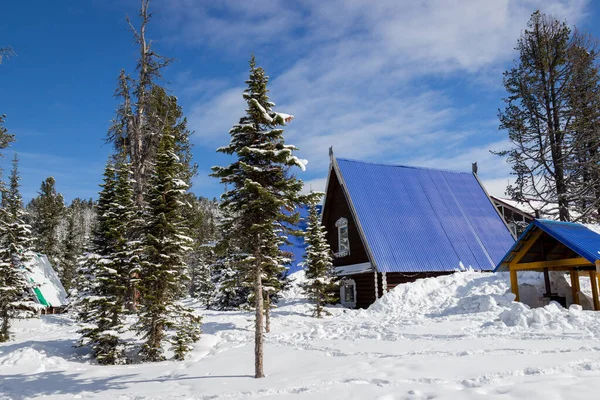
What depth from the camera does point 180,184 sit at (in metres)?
15.6

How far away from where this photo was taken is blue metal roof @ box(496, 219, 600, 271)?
15344 mm

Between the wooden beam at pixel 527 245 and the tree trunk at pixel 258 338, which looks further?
the wooden beam at pixel 527 245

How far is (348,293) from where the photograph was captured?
89.5 ft

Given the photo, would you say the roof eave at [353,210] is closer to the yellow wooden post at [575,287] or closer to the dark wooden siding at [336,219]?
the dark wooden siding at [336,219]

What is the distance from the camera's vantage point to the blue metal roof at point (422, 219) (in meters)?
25.4

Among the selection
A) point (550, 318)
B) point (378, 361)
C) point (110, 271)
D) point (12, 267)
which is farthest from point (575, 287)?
point (12, 267)

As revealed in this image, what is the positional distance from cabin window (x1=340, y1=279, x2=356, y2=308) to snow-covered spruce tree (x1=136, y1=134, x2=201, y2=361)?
41.7ft

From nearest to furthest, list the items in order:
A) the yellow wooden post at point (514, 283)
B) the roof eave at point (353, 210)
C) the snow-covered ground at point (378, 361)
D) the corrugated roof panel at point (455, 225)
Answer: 1. the snow-covered ground at point (378, 361)
2. the yellow wooden post at point (514, 283)
3. the roof eave at point (353, 210)
4. the corrugated roof panel at point (455, 225)

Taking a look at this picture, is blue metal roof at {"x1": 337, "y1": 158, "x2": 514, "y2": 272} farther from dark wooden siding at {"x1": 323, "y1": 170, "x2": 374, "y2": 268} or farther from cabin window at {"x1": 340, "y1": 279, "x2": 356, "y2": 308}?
cabin window at {"x1": 340, "y1": 279, "x2": 356, "y2": 308}

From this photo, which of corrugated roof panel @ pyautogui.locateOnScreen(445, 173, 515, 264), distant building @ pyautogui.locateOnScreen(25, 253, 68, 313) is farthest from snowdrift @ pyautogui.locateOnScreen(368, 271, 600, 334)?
distant building @ pyautogui.locateOnScreen(25, 253, 68, 313)

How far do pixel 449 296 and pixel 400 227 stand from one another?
21.3 feet

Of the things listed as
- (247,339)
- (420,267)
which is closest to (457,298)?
(420,267)

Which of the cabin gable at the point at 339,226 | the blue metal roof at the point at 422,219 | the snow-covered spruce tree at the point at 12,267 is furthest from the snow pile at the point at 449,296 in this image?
the snow-covered spruce tree at the point at 12,267

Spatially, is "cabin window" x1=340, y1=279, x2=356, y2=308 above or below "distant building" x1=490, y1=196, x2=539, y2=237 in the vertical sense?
below
